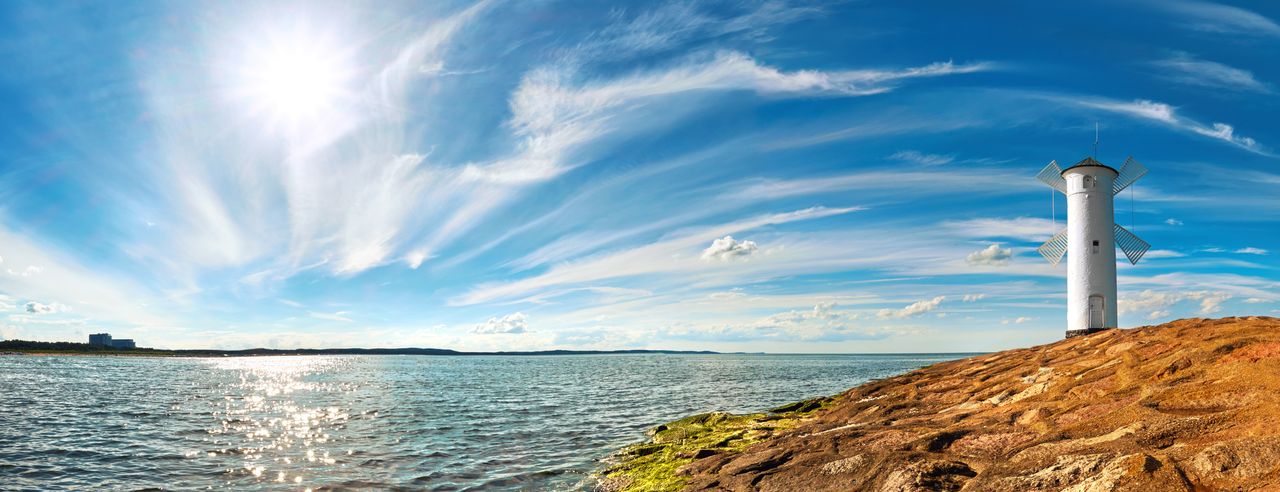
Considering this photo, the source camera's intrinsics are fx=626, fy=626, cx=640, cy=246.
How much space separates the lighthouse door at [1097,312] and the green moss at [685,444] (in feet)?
44.7

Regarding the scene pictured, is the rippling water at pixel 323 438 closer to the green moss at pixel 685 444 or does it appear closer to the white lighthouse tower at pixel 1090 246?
the green moss at pixel 685 444

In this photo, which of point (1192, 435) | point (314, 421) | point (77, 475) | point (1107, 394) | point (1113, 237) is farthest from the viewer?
point (314, 421)

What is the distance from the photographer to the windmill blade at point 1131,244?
3375cm

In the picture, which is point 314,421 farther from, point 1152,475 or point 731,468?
point 1152,475

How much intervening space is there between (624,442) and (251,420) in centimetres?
2188

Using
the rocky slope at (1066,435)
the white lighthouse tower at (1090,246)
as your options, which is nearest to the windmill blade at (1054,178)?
the white lighthouse tower at (1090,246)

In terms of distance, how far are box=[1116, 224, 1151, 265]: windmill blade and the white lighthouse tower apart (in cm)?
72

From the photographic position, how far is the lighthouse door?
29938 mm

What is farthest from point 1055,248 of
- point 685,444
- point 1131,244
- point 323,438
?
point 323,438

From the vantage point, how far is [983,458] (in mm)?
11195

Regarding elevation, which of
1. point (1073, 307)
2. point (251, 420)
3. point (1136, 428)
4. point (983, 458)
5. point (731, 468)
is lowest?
point (251, 420)

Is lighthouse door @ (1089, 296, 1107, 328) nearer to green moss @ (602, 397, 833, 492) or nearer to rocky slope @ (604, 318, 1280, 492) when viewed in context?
rocky slope @ (604, 318, 1280, 492)

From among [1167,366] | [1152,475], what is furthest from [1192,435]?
[1167,366]

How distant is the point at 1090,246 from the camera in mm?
→ 30812
